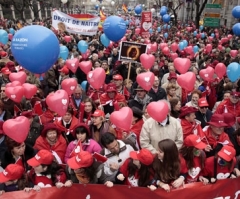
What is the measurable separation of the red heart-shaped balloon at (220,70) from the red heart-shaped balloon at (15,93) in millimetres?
4023

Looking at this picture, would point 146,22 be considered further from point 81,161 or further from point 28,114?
point 81,161

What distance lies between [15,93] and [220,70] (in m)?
4.16

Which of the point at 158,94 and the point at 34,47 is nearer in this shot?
the point at 34,47

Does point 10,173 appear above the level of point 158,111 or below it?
below

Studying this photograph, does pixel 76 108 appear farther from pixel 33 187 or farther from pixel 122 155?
pixel 33 187

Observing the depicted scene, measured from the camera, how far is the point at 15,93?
15.5ft

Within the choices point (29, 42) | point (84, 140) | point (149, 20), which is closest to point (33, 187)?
point (84, 140)

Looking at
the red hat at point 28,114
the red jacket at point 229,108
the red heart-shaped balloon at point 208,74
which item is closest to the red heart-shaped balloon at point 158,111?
the red jacket at point 229,108

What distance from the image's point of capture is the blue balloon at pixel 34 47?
501 centimetres

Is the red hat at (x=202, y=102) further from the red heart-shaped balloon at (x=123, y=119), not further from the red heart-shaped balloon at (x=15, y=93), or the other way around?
the red heart-shaped balloon at (x=15, y=93)

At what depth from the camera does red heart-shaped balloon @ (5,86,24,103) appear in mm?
4707

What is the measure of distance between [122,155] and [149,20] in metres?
9.05

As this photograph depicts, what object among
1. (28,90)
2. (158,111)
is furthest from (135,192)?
(28,90)

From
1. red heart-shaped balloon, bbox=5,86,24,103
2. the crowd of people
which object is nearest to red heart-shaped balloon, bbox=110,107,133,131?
the crowd of people
